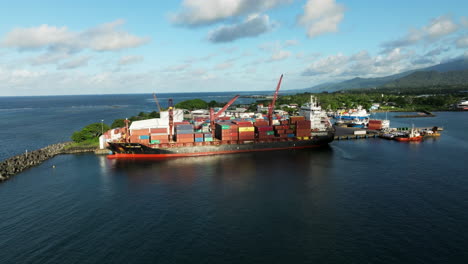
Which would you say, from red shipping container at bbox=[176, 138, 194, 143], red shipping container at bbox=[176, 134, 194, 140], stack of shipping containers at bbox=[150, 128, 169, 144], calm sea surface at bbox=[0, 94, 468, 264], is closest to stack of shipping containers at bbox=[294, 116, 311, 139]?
calm sea surface at bbox=[0, 94, 468, 264]

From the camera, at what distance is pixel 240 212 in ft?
99.8

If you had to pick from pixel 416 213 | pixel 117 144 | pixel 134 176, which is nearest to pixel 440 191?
pixel 416 213

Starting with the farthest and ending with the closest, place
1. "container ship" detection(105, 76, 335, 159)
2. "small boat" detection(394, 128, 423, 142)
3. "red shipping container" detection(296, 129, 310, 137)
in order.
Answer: "small boat" detection(394, 128, 423, 142), "red shipping container" detection(296, 129, 310, 137), "container ship" detection(105, 76, 335, 159)

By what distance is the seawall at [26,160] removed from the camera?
44844 mm

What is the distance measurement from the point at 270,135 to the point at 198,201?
32217 mm

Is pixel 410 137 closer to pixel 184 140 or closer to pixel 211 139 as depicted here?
pixel 211 139

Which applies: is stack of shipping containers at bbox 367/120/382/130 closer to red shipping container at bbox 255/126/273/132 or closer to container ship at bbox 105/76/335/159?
container ship at bbox 105/76/335/159

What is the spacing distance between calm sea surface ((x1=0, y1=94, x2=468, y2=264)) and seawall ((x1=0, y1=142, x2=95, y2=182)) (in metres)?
2.05

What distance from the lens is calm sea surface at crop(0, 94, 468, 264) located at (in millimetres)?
23094

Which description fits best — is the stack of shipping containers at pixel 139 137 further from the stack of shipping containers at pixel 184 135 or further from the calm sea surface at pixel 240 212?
the calm sea surface at pixel 240 212

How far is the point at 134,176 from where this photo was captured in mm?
44625

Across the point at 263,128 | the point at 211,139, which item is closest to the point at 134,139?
the point at 211,139

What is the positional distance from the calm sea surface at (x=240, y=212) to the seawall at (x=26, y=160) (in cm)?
205

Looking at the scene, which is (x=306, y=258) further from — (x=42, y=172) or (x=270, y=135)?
(x=42, y=172)
